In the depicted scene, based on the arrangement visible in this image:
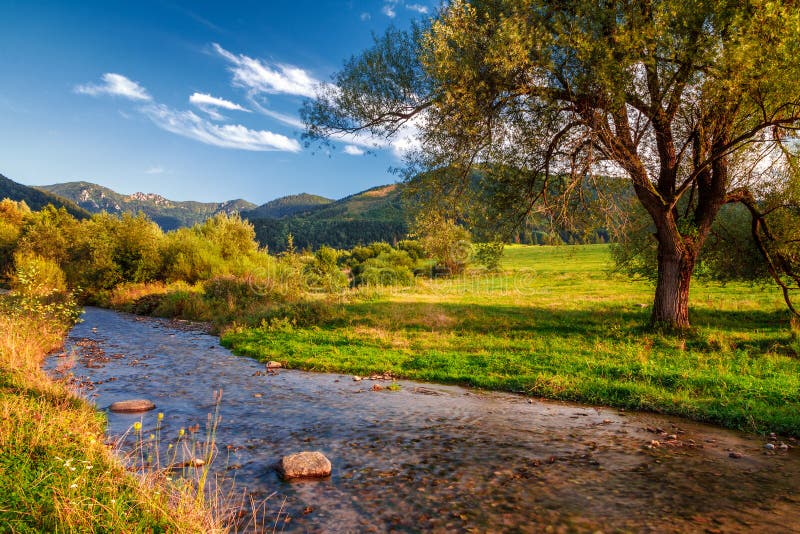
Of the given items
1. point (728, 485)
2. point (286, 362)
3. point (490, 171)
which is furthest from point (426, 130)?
point (728, 485)

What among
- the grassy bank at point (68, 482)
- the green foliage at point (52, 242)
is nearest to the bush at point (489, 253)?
the grassy bank at point (68, 482)

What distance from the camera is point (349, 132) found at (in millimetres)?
18062

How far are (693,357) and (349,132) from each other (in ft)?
49.9

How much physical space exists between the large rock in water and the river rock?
5.10 metres

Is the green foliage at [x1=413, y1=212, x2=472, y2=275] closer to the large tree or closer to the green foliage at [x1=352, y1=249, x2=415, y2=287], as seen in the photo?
the large tree

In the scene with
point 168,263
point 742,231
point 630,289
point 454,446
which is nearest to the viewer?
point 454,446

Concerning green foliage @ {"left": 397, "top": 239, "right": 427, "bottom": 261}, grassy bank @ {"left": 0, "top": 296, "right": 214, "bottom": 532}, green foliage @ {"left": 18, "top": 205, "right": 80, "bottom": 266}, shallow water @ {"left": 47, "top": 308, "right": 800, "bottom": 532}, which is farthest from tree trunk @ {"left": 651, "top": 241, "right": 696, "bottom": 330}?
green foliage @ {"left": 397, "top": 239, "right": 427, "bottom": 261}

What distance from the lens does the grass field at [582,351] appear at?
11430 millimetres

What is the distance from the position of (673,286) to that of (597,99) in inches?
336

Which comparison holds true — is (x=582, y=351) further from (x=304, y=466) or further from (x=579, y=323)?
(x=304, y=466)

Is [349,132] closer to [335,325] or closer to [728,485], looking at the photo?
[335,325]

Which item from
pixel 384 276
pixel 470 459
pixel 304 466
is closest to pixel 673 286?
pixel 470 459

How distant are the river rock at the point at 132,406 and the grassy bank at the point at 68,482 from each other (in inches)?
38.2

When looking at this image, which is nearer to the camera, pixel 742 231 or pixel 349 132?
pixel 349 132
